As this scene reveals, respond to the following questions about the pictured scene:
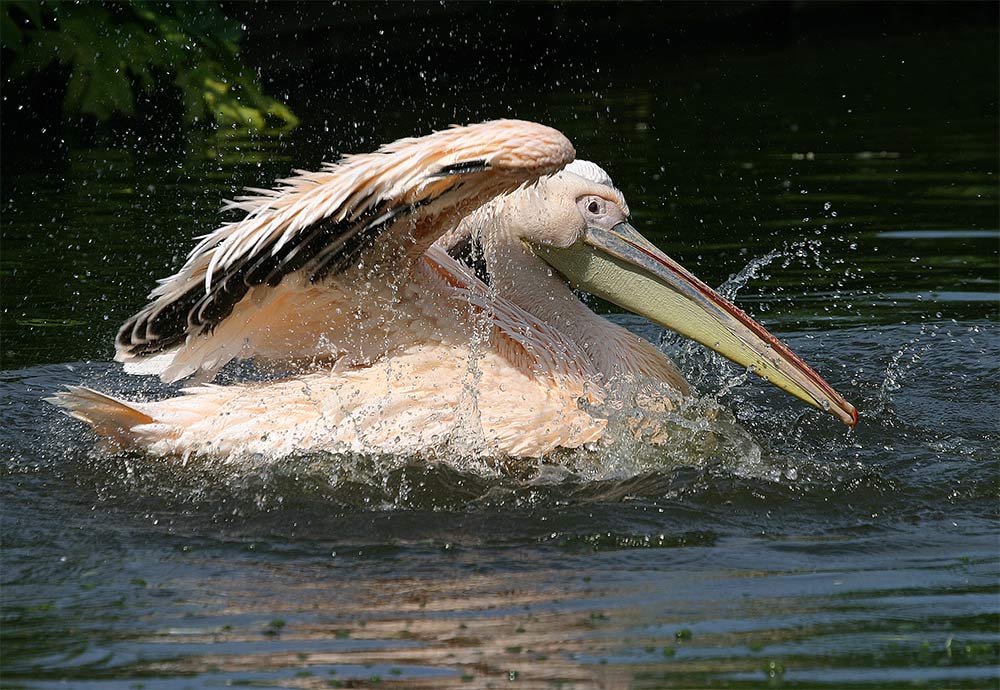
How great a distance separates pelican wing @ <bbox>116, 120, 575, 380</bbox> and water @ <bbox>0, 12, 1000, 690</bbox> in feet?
1.29

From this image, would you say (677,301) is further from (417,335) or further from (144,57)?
(144,57)

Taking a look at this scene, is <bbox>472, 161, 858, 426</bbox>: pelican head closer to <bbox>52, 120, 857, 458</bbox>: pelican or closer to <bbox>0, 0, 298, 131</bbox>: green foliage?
<bbox>52, 120, 857, 458</bbox>: pelican

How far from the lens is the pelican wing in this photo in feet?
11.9

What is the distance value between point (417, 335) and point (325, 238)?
60 cm

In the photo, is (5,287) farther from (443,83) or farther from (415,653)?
(443,83)

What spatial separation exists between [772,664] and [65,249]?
17.0ft

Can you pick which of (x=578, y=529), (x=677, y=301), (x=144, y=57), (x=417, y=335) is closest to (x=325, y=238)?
(x=417, y=335)

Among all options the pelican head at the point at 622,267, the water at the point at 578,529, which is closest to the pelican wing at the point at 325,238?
the water at the point at 578,529

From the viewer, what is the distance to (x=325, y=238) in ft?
12.5

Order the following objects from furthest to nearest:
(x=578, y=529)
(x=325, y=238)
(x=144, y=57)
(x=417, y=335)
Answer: (x=144, y=57) → (x=417, y=335) → (x=325, y=238) → (x=578, y=529)

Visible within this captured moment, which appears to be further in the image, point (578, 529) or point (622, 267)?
point (622, 267)

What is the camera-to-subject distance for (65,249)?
280 inches

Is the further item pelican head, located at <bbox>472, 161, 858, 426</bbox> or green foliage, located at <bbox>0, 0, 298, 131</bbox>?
green foliage, located at <bbox>0, 0, 298, 131</bbox>

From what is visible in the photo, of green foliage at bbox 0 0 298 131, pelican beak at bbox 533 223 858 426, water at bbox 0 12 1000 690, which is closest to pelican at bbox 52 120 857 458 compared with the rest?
pelican beak at bbox 533 223 858 426
